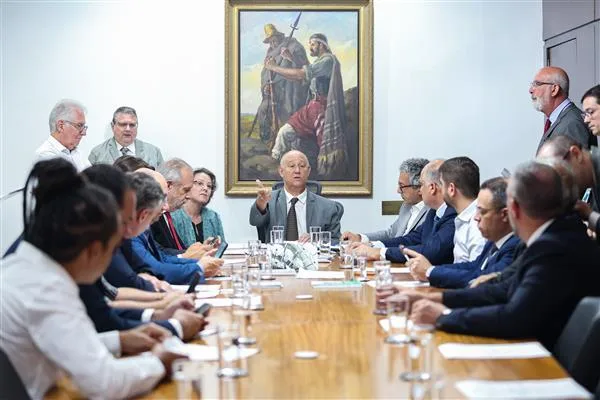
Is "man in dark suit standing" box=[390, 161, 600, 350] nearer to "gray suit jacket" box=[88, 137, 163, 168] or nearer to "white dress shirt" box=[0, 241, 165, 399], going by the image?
"white dress shirt" box=[0, 241, 165, 399]

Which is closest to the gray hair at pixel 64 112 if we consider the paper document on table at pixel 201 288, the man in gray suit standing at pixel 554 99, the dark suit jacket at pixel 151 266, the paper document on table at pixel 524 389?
the dark suit jacket at pixel 151 266

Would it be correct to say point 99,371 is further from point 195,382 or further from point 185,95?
point 185,95

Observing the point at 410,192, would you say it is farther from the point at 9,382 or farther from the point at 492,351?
the point at 9,382

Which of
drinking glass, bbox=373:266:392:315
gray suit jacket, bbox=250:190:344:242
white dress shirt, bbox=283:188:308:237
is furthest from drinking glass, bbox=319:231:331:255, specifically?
drinking glass, bbox=373:266:392:315

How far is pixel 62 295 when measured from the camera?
231 cm

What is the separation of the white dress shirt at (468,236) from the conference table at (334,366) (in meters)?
1.58

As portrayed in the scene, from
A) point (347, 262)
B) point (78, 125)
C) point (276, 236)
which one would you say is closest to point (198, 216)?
point (276, 236)

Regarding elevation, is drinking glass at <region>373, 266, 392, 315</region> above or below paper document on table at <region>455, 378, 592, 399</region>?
above

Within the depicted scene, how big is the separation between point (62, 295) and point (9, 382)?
0.25m

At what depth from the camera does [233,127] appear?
8945 mm

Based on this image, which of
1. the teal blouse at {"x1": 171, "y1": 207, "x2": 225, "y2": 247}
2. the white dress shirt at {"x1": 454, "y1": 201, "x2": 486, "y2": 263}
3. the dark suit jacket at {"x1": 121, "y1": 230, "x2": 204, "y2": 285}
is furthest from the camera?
the teal blouse at {"x1": 171, "y1": 207, "x2": 225, "y2": 247}

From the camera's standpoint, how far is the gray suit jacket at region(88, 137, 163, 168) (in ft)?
28.3

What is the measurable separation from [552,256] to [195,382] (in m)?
1.57

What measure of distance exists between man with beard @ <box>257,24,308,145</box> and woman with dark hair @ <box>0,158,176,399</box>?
6.55m
